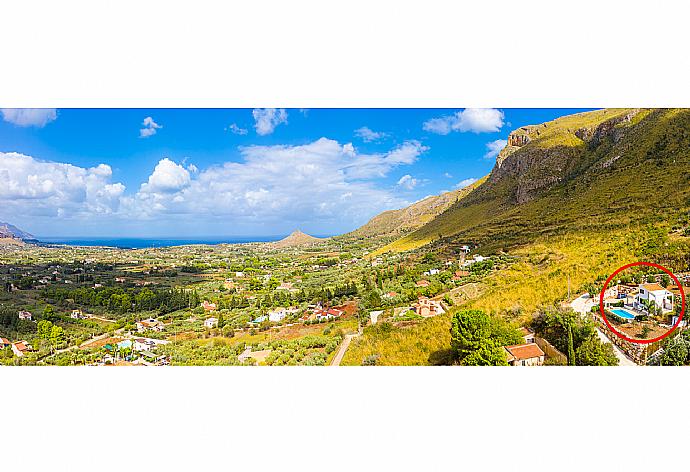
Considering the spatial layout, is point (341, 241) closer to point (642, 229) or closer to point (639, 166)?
point (642, 229)

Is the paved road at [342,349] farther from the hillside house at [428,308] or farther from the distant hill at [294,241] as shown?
the distant hill at [294,241]

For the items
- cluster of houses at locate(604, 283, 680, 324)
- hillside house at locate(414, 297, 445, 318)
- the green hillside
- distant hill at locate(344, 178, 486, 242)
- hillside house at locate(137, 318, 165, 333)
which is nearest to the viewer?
cluster of houses at locate(604, 283, 680, 324)

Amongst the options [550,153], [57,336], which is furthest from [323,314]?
[550,153]

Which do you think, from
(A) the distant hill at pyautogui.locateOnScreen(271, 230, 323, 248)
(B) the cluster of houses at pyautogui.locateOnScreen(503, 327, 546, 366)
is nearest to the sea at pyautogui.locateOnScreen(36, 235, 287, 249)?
(A) the distant hill at pyautogui.locateOnScreen(271, 230, 323, 248)

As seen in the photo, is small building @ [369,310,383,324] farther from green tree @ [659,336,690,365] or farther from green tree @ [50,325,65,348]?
green tree @ [50,325,65,348]

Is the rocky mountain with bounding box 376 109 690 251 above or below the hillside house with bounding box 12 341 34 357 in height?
above

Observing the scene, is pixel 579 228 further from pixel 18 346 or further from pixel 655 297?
pixel 18 346

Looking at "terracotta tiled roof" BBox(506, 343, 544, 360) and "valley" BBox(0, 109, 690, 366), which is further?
"valley" BBox(0, 109, 690, 366)
